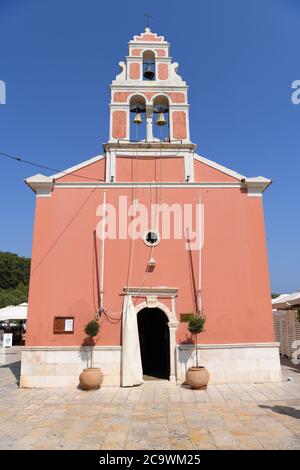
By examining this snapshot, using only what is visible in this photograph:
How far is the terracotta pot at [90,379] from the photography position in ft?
30.9

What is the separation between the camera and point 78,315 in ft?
34.3

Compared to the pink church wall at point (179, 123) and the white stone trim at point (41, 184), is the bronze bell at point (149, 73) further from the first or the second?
the white stone trim at point (41, 184)

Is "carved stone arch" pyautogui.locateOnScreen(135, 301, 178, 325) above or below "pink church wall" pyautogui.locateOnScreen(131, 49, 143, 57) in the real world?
below

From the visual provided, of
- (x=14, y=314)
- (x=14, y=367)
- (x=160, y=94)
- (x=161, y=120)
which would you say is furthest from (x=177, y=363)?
(x=14, y=314)

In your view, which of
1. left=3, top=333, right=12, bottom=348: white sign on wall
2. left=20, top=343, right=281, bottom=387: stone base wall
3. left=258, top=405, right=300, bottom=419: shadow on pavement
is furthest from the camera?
left=3, top=333, right=12, bottom=348: white sign on wall

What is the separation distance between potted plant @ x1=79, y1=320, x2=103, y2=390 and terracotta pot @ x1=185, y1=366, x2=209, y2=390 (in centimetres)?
254

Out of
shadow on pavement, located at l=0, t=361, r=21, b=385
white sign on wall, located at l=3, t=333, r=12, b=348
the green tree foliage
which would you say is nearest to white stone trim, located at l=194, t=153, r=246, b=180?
shadow on pavement, located at l=0, t=361, r=21, b=385

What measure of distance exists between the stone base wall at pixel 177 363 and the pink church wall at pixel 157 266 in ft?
0.86

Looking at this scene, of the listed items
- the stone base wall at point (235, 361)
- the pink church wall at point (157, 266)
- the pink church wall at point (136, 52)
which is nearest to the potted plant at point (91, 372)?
the pink church wall at point (157, 266)

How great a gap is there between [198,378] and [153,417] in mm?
2817

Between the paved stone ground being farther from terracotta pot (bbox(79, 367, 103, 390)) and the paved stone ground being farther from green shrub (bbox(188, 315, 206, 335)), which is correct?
green shrub (bbox(188, 315, 206, 335))

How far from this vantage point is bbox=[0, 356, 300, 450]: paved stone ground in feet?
17.8
